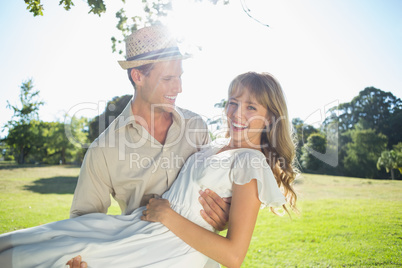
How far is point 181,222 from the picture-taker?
1.98 meters

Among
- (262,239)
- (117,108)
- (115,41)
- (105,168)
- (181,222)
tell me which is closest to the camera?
(181,222)

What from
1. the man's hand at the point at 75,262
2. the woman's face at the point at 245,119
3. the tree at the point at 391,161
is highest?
the woman's face at the point at 245,119

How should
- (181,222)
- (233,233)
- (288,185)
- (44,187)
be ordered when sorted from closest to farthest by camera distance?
(233,233) → (181,222) → (288,185) → (44,187)

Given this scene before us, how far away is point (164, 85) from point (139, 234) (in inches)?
63.0

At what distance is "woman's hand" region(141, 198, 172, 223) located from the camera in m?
2.02

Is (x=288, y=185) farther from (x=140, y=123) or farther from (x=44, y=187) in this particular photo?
(x=44, y=187)

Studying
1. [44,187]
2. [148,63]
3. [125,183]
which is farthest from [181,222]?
[44,187]

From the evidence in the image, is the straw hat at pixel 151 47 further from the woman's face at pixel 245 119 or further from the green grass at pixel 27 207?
the green grass at pixel 27 207

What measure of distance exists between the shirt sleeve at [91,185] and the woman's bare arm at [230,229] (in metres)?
0.84

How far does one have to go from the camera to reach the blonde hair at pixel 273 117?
247 centimetres

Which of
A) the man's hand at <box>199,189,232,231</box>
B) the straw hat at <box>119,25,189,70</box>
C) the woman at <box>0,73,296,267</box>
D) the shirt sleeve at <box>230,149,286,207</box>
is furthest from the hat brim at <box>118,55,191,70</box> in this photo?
the man's hand at <box>199,189,232,231</box>

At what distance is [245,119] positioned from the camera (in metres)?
2.49

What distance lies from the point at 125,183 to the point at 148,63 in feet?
4.20

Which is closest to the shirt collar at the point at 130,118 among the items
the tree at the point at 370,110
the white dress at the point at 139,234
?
the white dress at the point at 139,234
